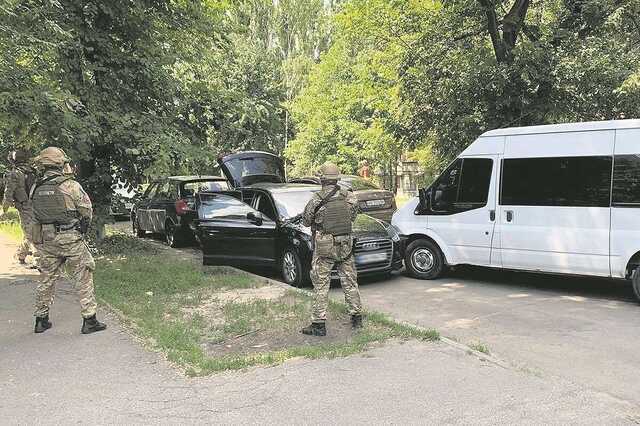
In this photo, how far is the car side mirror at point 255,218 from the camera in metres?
9.41

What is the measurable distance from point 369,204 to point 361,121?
17.9 metres

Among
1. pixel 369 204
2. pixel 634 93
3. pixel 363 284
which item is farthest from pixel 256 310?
pixel 634 93

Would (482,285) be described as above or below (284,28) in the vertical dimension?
below

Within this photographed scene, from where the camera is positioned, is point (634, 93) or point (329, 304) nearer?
point (329, 304)

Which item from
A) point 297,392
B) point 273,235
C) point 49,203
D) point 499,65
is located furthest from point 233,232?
point 499,65

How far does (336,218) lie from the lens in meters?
6.02

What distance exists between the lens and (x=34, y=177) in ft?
28.6

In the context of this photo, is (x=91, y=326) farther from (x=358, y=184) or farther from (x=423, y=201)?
(x=358, y=184)

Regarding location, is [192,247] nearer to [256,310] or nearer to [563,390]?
[256,310]

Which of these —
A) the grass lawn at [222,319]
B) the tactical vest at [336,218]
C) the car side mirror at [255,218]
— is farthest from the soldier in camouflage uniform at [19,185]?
the tactical vest at [336,218]

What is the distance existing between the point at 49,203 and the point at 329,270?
117 inches

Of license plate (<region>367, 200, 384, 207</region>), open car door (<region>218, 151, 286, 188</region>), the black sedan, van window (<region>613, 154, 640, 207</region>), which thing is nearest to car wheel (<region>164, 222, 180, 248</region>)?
open car door (<region>218, 151, 286, 188</region>)

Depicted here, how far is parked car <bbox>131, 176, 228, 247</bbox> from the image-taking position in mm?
12961

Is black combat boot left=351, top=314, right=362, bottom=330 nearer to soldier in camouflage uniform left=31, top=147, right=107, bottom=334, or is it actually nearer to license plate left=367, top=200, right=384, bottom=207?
soldier in camouflage uniform left=31, top=147, right=107, bottom=334
